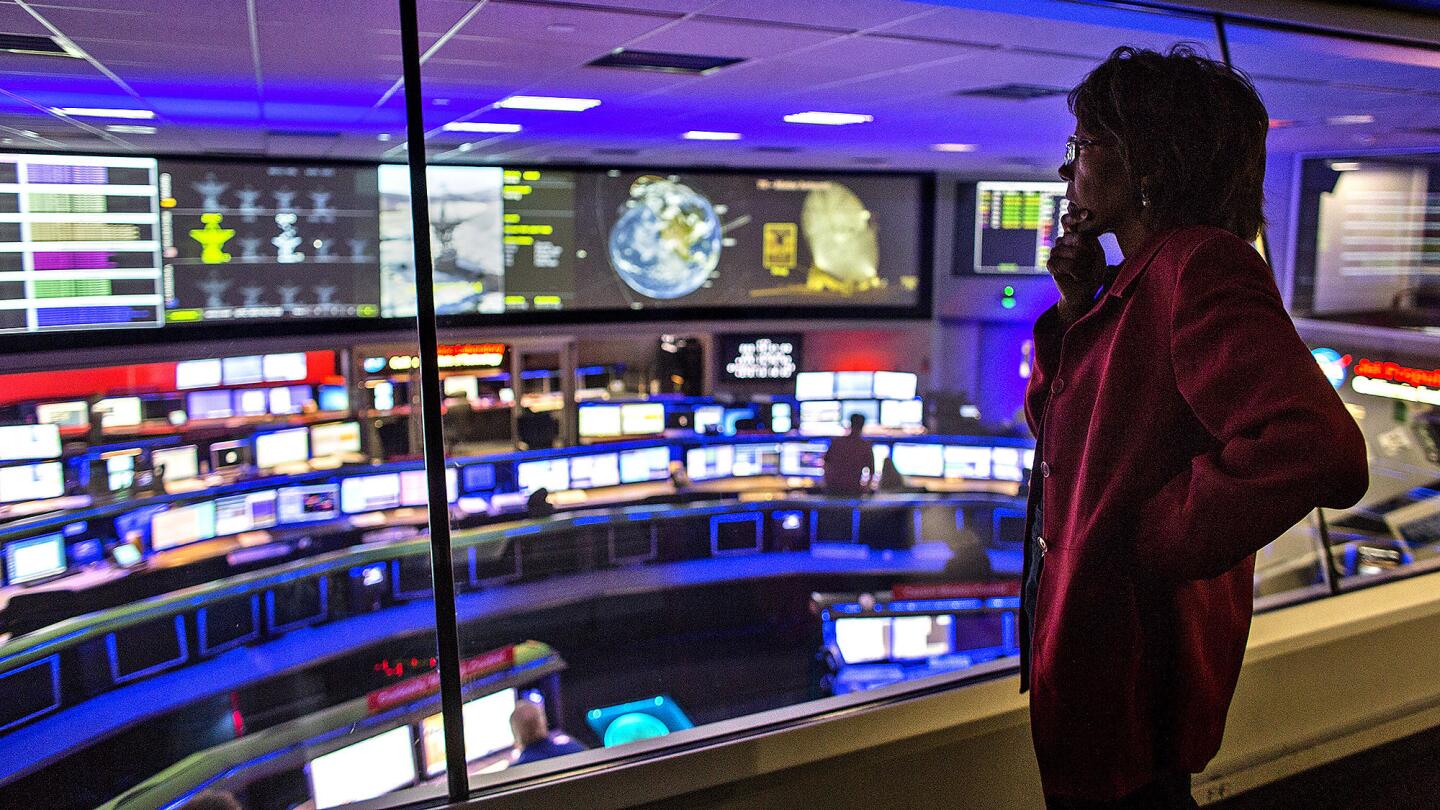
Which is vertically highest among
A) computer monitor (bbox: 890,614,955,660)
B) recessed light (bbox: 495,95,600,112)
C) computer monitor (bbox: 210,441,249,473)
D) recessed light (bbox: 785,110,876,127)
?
recessed light (bbox: 785,110,876,127)

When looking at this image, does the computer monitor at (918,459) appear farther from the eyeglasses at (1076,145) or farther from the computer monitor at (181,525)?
the eyeglasses at (1076,145)

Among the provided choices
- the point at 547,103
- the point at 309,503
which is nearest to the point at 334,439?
the point at 309,503

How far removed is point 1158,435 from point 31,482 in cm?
713

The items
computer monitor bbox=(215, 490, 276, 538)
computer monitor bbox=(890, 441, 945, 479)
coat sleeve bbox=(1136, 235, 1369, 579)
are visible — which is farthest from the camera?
computer monitor bbox=(890, 441, 945, 479)

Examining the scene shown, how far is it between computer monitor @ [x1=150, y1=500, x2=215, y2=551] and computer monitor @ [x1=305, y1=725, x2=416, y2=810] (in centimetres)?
328

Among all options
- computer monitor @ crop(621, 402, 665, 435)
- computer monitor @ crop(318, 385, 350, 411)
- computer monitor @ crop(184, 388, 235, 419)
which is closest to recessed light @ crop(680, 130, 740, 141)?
computer monitor @ crop(621, 402, 665, 435)

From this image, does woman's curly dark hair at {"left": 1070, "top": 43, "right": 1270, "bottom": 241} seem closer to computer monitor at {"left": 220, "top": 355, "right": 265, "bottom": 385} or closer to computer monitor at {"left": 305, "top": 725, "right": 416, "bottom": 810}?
computer monitor at {"left": 305, "top": 725, "right": 416, "bottom": 810}

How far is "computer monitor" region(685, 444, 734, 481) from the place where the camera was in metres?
8.52

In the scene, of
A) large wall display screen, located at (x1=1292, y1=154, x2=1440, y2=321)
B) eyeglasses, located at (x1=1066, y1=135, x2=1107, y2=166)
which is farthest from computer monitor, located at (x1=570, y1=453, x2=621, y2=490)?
eyeglasses, located at (x1=1066, y1=135, x2=1107, y2=166)

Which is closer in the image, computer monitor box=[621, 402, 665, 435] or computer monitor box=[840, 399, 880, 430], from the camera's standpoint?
computer monitor box=[621, 402, 665, 435]

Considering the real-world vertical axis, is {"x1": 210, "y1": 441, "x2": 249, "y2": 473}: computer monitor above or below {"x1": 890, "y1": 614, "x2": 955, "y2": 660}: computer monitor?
above

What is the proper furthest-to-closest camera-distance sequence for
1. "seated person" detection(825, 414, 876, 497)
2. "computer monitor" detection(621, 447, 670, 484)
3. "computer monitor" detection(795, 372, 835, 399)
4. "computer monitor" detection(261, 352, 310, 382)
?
1. "computer monitor" detection(795, 372, 835, 399)
2. "seated person" detection(825, 414, 876, 497)
3. "computer monitor" detection(621, 447, 670, 484)
4. "computer monitor" detection(261, 352, 310, 382)

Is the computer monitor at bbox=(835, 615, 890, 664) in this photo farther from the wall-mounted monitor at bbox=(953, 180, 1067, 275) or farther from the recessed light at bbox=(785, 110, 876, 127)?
the wall-mounted monitor at bbox=(953, 180, 1067, 275)

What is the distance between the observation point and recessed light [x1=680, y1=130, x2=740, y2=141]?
6.96 m
